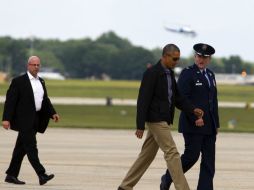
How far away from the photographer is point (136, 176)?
1205 cm

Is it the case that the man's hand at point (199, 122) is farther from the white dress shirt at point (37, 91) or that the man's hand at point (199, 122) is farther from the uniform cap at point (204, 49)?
the white dress shirt at point (37, 91)

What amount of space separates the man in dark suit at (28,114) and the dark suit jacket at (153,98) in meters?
2.30

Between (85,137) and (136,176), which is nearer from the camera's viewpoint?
(136,176)

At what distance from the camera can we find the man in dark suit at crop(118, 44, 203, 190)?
11539 mm

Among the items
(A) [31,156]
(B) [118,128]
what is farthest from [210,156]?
(B) [118,128]

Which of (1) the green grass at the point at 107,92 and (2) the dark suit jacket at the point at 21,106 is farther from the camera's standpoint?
(1) the green grass at the point at 107,92

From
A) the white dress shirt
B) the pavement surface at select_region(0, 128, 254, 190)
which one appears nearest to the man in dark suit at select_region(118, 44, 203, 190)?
the pavement surface at select_region(0, 128, 254, 190)

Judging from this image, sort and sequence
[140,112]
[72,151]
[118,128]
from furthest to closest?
[118,128]
[72,151]
[140,112]

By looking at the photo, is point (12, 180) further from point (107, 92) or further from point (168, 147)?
point (107, 92)

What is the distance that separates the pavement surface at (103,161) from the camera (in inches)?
542

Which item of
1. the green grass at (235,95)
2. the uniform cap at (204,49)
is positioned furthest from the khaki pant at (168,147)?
the green grass at (235,95)

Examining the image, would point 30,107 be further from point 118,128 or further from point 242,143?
point 118,128

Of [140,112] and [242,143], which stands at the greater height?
[140,112]

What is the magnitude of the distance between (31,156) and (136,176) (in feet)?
6.47
